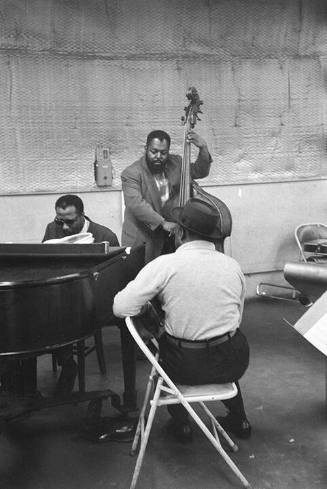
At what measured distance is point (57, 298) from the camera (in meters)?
2.40

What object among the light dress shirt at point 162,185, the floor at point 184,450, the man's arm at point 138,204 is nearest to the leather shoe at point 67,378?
the floor at point 184,450

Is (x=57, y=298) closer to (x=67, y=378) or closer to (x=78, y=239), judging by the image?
(x=78, y=239)

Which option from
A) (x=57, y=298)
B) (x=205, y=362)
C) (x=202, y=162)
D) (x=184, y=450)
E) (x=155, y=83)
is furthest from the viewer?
(x=155, y=83)

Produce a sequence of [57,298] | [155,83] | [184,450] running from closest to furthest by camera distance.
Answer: [57,298] < [184,450] < [155,83]

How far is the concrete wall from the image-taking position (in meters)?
4.95

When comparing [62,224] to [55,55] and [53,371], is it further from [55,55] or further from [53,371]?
[55,55]

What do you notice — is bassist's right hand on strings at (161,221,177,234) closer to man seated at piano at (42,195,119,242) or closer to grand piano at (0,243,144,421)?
man seated at piano at (42,195,119,242)

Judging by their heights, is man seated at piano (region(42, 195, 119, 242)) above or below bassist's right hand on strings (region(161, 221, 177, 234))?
above

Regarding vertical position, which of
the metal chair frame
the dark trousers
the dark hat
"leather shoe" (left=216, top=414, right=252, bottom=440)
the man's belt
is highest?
the dark hat

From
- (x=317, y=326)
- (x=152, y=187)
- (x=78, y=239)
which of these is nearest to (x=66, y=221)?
(x=78, y=239)

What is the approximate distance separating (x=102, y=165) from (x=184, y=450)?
2910mm

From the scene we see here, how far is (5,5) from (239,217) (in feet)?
9.15

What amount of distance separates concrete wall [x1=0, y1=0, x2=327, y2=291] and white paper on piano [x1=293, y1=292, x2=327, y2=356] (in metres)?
3.40

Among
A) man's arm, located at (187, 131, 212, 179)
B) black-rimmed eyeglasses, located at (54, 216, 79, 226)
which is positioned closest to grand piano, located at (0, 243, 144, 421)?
black-rimmed eyeglasses, located at (54, 216, 79, 226)
